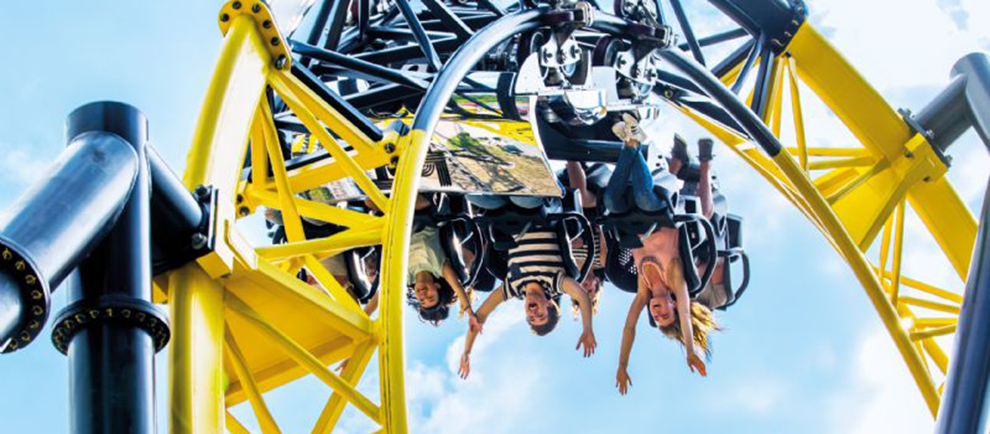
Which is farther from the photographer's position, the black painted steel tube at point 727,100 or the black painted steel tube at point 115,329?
the black painted steel tube at point 727,100

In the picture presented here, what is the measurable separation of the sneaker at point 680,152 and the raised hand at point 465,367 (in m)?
2.76

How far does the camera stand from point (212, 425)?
550 cm

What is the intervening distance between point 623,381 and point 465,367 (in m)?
1.60

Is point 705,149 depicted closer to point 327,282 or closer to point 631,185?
point 631,185

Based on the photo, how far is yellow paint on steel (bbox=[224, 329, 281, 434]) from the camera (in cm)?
648

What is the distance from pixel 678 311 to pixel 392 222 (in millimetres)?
6675

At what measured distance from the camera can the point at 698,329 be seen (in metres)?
13.4

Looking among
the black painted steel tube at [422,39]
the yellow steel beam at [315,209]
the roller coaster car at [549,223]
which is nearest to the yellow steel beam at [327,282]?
the yellow steel beam at [315,209]

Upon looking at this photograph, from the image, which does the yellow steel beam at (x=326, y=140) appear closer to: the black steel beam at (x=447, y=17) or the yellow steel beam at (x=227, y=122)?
the yellow steel beam at (x=227, y=122)

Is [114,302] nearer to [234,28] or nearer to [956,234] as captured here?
[234,28]

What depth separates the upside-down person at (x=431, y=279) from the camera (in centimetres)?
1229

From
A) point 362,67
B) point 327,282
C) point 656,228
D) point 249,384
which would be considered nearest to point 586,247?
point 656,228

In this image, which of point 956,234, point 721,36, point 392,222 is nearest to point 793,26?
point 721,36

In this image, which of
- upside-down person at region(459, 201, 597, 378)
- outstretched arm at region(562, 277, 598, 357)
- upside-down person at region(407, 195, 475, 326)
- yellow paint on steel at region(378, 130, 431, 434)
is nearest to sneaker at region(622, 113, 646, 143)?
upside-down person at region(459, 201, 597, 378)
